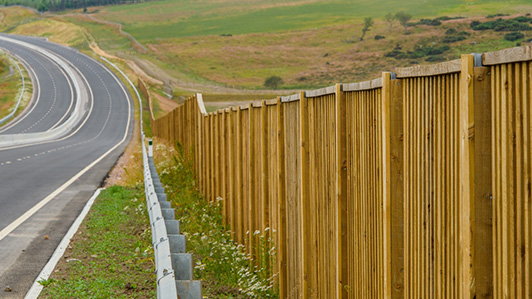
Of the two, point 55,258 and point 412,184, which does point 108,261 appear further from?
point 412,184

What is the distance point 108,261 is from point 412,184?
585 centimetres

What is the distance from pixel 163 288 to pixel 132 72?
92.8 m

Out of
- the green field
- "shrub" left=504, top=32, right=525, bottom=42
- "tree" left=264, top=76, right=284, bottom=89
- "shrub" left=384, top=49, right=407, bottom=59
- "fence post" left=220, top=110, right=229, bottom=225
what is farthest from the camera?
"tree" left=264, top=76, right=284, bottom=89

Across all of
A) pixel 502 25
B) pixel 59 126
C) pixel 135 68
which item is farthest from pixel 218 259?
pixel 135 68

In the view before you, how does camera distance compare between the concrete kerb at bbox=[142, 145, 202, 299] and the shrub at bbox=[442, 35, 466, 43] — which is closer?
the concrete kerb at bbox=[142, 145, 202, 299]

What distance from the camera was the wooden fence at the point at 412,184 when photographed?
289 centimetres

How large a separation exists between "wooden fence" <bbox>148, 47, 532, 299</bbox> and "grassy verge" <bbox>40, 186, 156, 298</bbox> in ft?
6.01

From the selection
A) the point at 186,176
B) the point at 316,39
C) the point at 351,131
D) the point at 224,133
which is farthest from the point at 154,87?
the point at 351,131

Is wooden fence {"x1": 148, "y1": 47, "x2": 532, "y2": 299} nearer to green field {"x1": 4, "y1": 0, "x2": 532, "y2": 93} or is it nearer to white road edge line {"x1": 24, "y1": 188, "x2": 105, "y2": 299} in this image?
white road edge line {"x1": 24, "y1": 188, "x2": 105, "y2": 299}

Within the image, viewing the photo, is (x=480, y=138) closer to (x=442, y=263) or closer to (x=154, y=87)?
(x=442, y=263)

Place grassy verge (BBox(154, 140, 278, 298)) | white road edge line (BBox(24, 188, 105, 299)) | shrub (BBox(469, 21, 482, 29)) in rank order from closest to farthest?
white road edge line (BBox(24, 188, 105, 299)) → grassy verge (BBox(154, 140, 278, 298)) → shrub (BBox(469, 21, 482, 29))

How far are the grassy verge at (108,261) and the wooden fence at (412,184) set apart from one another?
6.01ft

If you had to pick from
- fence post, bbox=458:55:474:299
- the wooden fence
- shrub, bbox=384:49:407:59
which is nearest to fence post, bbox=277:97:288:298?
the wooden fence

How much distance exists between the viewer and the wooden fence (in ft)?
9.48
